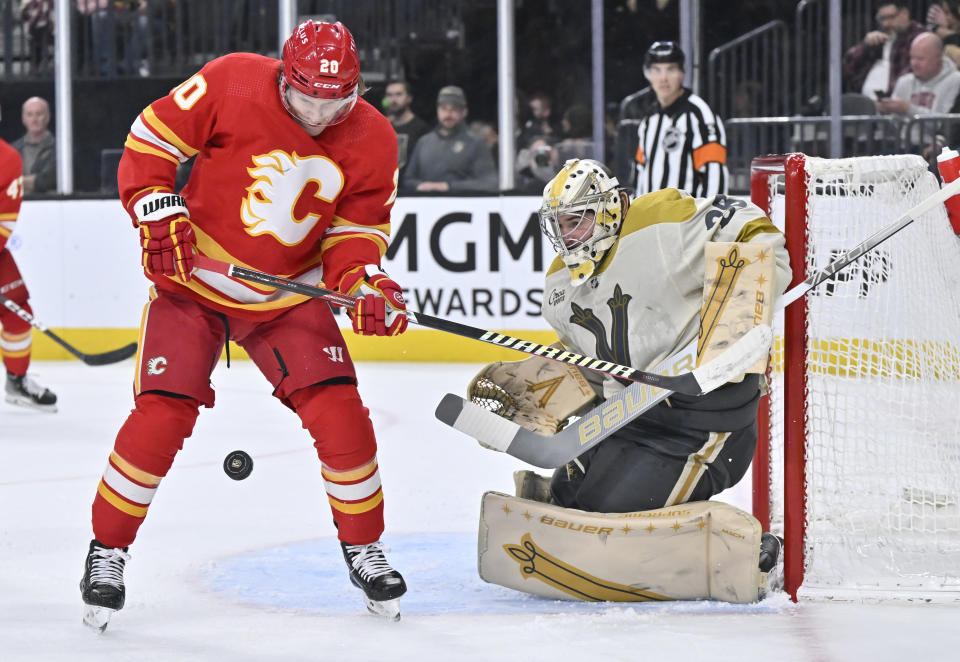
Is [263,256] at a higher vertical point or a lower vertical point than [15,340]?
higher

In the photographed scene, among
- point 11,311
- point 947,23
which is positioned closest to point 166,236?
point 11,311

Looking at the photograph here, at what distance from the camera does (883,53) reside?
18.9 feet

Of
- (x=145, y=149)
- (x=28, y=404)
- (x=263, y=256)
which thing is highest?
(x=145, y=149)

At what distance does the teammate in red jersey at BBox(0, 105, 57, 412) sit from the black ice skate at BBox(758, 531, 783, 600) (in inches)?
114

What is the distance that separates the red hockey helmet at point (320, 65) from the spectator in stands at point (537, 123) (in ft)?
13.3

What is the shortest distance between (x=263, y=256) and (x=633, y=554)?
0.75 metres

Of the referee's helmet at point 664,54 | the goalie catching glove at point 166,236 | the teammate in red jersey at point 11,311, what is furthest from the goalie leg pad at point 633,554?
the teammate in red jersey at point 11,311

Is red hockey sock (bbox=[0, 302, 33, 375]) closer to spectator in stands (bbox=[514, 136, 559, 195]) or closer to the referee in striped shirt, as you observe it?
the referee in striped shirt

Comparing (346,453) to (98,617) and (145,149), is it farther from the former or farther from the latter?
(145,149)

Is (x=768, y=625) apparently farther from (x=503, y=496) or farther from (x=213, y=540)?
(x=213, y=540)

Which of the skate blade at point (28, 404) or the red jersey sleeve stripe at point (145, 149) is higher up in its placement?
the red jersey sleeve stripe at point (145, 149)

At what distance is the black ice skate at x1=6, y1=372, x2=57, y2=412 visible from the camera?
4.64m

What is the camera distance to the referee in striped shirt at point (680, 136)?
14.8 ft

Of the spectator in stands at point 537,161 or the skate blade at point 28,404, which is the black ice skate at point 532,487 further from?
the spectator in stands at point 537,161
